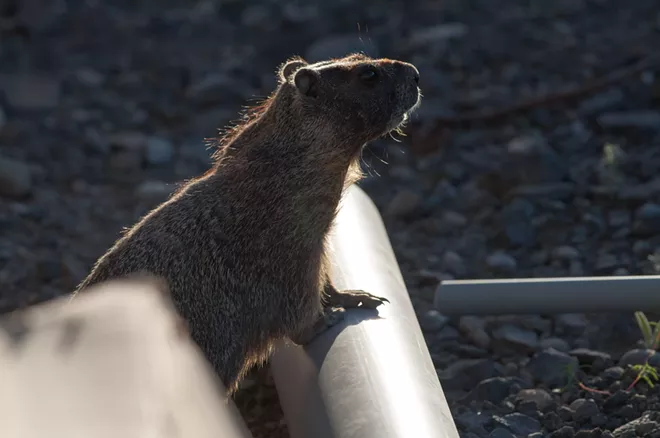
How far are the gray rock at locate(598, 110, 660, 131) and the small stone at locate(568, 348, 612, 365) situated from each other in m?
2.73

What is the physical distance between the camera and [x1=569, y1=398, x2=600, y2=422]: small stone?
→ 445cm

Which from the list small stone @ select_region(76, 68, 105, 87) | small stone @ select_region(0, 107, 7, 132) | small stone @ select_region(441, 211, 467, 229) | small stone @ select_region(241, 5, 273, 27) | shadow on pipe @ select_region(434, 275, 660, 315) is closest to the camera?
shadow on pipe @ select_region(434, 275, 660, 315)

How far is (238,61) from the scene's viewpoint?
8.88m

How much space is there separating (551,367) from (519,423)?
0.50 m

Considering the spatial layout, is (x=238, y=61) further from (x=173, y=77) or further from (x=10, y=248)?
(x=10, y=248)

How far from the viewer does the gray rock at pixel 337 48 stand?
27.8ft

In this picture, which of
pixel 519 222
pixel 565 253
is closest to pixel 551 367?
pixel 565 253

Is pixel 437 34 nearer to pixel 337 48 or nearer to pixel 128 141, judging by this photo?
pixel 337 48

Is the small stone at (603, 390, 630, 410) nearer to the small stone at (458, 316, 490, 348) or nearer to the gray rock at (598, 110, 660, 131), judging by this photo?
the small stone at (458, 316, 490, 348)

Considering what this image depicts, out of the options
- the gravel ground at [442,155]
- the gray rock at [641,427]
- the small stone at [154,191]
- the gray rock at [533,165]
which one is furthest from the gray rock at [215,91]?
the gray rock at [641,427]

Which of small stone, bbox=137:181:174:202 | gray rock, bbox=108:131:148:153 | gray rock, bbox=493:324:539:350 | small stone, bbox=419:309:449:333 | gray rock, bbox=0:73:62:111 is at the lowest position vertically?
gray rock, bbox=493:324:539:350

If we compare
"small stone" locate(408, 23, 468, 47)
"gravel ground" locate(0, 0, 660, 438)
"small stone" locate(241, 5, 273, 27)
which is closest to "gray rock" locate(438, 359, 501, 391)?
"gravel ground" locate(0, 0, 660, 438)

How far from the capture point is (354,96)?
453 cm

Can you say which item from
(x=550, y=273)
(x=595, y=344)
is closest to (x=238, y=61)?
(x=550, y=273)
